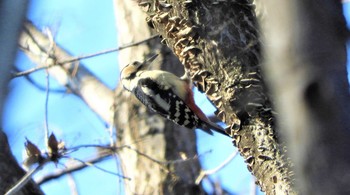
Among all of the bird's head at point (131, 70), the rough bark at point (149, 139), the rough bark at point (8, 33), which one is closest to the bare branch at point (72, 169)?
the rough bark at point (149, 139)

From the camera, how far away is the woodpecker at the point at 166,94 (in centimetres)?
463

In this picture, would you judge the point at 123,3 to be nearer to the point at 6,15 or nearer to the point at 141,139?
the point at 141,139

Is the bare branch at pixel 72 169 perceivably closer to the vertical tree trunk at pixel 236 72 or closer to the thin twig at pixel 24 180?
the thin twig at pixel 24 180

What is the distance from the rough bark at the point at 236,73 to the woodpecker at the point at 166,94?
1.57 meters

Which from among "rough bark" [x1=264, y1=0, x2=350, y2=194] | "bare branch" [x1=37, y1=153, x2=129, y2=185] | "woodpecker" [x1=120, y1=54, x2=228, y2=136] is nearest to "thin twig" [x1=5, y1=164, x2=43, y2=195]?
"bare branch" [x1=37, y1=153, x2=129, y2=185]

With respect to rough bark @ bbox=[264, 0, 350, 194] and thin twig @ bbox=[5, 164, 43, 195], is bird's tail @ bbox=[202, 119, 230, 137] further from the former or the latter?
rough bark @ bbox=[264, 0, 350, 194]

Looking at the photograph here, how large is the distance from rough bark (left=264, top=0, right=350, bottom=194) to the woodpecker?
367 cm

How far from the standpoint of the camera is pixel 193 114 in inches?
184

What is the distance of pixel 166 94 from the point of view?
4.91m

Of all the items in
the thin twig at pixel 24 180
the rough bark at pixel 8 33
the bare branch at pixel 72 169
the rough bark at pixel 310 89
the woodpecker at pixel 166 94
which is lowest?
the rough bark at pixel 310 89

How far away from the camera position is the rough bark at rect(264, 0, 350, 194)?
2.72 feet

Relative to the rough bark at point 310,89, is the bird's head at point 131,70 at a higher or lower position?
higher

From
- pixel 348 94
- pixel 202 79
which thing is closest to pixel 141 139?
pixel 202 79

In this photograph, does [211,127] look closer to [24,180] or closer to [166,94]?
[166,94]
